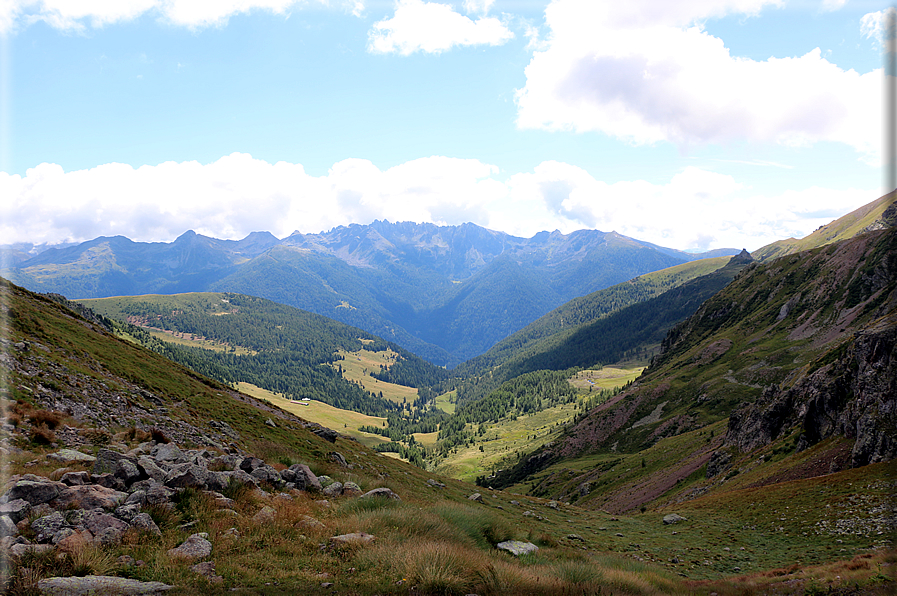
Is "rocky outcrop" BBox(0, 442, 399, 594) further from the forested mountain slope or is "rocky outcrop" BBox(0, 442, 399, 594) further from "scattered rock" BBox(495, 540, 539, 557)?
the forested mountain slope

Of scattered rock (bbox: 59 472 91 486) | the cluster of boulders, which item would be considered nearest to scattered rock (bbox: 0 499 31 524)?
the cluster of boulders

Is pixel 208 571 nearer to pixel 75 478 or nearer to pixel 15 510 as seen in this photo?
pixel 15 510

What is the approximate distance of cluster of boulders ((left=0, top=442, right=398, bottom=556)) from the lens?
934cm

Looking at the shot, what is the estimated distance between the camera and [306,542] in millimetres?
11906

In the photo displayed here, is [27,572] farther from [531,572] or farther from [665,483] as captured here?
[665,483]

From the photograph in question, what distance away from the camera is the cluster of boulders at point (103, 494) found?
368 inches

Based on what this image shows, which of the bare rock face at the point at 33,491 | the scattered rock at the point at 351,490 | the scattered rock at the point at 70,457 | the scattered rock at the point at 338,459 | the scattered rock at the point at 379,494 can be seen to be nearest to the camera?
the bare rock face at the point at 33,491

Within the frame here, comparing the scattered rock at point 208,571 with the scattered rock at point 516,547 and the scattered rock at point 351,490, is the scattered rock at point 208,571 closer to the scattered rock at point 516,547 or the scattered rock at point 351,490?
the scattered rock at point 351,490

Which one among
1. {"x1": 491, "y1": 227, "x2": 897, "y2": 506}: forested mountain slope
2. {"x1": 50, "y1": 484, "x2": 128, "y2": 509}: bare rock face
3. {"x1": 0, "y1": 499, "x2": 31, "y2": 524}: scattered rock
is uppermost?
{"x1": 0, "y1": 499, "x2": 31, "y2": 524}: scattered rock

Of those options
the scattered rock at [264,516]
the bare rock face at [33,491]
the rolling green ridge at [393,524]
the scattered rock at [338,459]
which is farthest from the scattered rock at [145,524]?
the scattered rock at [338,459]

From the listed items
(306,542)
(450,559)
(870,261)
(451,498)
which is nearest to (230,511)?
(306,542)

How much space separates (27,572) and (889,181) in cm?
2330

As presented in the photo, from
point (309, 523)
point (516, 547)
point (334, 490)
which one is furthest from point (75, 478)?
point (516, 547)

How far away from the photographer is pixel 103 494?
37.3ft
